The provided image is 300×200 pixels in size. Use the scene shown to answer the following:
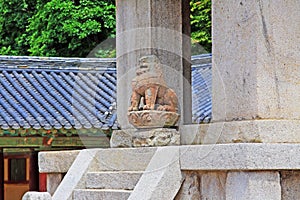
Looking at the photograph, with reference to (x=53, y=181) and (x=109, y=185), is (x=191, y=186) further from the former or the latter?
(x=53, y=181)

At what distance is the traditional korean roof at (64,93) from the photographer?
11.6m

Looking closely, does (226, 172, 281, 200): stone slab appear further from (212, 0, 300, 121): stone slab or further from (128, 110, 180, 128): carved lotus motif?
(128, 110, 180, 128): carved lotus motif

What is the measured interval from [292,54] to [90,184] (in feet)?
6.32

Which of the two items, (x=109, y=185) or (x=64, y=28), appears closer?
(x=109, y=185)

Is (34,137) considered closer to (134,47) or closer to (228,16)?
(134,47)

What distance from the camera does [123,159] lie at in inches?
229

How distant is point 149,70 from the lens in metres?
5.96

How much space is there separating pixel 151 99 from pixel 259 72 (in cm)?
114

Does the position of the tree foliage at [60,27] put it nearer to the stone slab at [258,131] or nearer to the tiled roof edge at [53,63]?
the tiled roof edge at [53,63]

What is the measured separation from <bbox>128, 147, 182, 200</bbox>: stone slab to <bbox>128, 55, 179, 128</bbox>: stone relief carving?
672 mm

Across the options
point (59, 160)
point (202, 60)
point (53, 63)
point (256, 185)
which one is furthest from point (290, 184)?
point (53, 63)

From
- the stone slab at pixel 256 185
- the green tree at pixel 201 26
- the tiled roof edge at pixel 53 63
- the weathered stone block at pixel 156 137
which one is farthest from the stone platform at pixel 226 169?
the green tree at pixel 201 26

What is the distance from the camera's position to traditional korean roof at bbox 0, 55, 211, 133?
11.6 meters

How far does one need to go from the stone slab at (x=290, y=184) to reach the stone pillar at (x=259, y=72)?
0.85 ft
